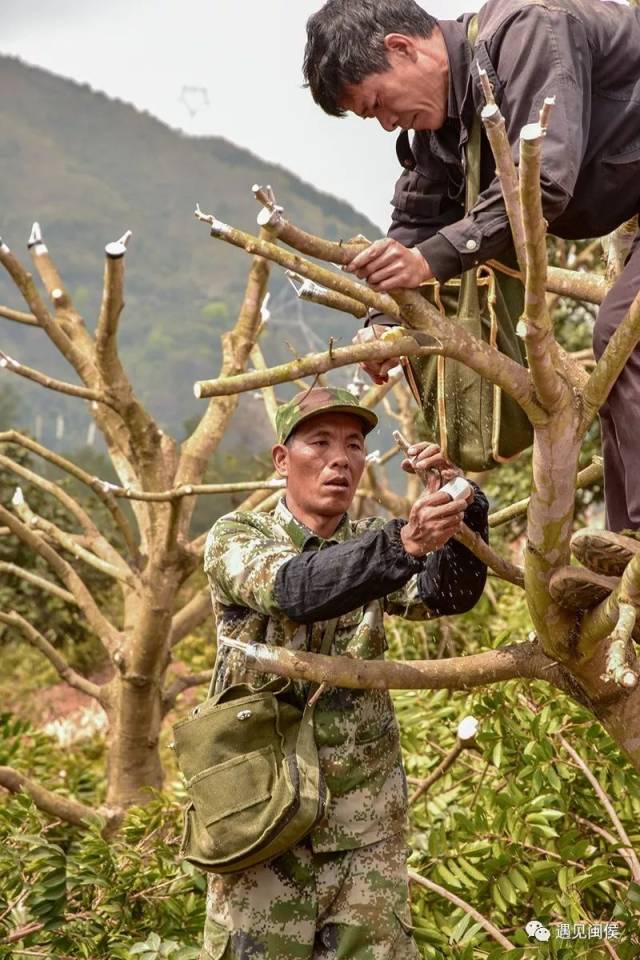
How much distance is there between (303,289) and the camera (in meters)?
2.14

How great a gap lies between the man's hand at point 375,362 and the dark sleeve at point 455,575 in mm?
324

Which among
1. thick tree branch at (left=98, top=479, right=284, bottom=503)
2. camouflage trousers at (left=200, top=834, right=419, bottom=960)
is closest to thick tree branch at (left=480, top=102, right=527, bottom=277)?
camouflage trousers at (left=200, top=834, right=419, bottom=960)

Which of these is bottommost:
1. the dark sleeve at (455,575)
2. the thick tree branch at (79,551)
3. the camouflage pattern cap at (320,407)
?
the thick tree branch at (79,551)

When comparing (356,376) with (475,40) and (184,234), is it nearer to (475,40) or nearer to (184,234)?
(475,40)

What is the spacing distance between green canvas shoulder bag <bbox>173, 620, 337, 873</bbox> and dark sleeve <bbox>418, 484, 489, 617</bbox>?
239mm

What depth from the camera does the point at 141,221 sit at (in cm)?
8944

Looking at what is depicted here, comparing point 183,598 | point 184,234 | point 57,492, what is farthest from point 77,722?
point 184,234

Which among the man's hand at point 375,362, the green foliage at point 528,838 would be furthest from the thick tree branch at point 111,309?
the man's hand at point 375,362

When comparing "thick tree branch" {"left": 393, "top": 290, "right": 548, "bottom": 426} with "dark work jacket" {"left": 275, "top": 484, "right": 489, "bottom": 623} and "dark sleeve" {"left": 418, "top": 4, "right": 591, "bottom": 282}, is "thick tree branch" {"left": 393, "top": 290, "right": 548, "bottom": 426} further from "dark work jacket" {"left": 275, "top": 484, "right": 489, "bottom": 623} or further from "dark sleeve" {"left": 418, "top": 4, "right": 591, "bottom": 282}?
"dark work jacket" {"left": 275, "top": 484, "right": 489, "bottom": 623}

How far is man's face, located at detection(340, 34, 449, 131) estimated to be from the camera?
8.49 ft

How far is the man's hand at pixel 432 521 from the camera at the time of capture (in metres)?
2.53

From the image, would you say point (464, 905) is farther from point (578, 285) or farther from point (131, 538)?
point (131, 538)

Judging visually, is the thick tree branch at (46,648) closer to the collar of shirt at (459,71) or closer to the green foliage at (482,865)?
the green foliage at (482,865)

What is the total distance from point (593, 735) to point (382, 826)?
4.00ft
